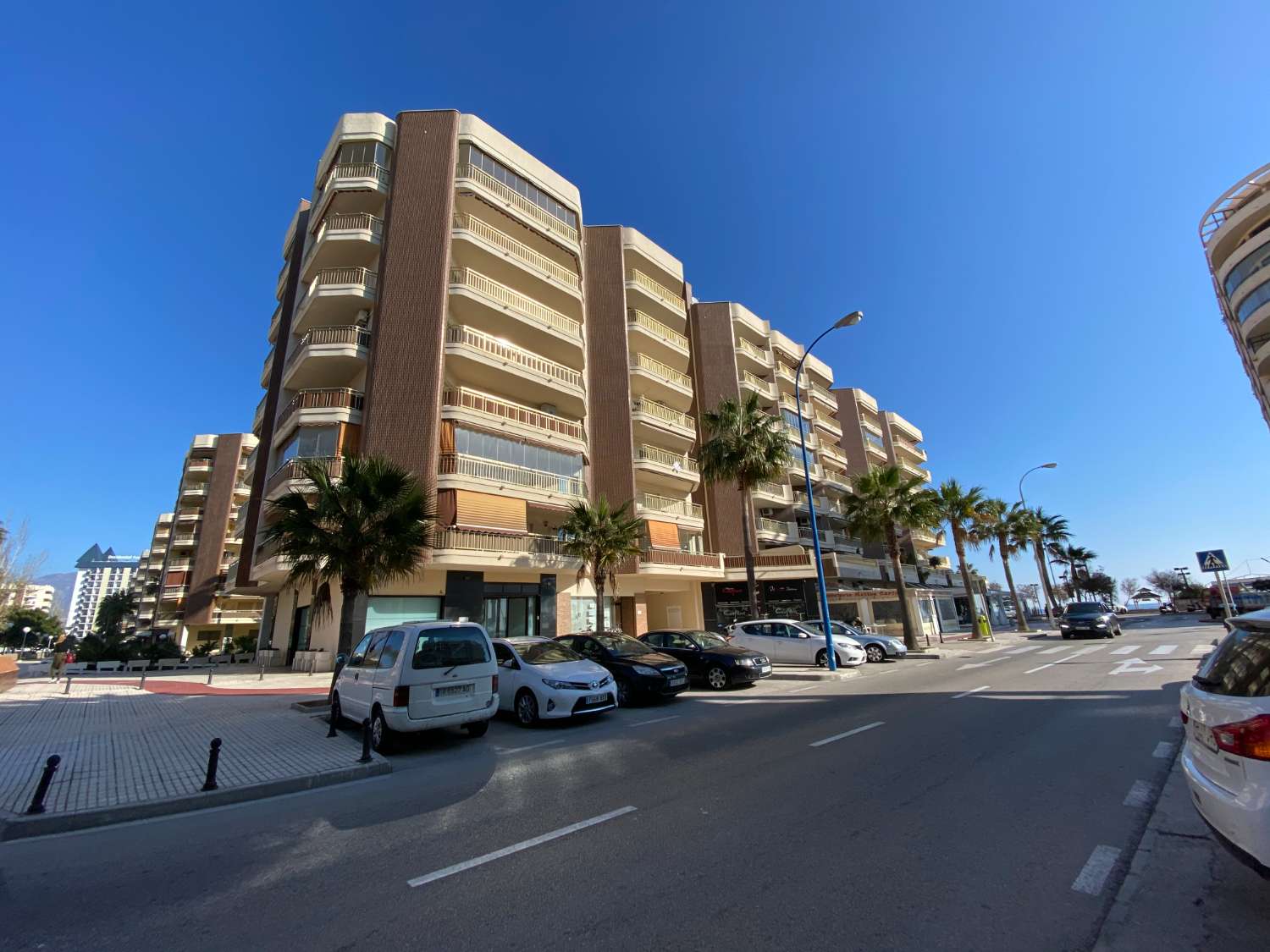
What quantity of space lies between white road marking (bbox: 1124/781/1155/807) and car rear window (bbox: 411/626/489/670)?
26.2 feet

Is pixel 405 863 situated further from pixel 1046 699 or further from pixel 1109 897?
pixel 1046 699

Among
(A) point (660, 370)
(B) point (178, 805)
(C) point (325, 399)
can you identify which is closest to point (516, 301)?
(C) point (325, 399)

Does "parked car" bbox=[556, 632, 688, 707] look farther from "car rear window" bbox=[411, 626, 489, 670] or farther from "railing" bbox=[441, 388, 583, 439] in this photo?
"railing" bbox=[441, 388, 583, 439]

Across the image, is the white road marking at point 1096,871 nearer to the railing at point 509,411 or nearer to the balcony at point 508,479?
the balcony at point 508,479

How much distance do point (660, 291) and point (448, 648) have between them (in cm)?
2915

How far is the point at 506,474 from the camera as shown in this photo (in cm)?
2198

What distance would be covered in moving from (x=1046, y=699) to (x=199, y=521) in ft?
216

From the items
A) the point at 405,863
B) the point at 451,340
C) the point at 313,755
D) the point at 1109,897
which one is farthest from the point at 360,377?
the point at 1109,897

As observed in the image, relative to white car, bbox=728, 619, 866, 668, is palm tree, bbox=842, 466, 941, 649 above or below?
above

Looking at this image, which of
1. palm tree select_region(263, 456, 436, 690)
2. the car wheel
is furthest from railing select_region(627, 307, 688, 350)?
the car wheel

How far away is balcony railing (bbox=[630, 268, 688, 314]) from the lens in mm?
31938

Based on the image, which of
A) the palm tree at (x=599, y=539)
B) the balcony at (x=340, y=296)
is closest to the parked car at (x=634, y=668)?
the palm tree at (x=599, y=539)

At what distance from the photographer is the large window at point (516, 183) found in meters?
24.5

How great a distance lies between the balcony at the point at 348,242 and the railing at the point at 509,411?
768 centimetres
